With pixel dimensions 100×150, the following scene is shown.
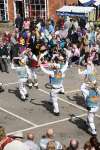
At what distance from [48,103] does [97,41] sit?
25.8 feet

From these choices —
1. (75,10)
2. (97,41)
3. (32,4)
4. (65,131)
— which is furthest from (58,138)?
(32,4)

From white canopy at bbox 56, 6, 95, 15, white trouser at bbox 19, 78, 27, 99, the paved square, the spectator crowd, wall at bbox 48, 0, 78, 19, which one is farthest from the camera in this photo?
wall at bbox 48, 0, 78, 19

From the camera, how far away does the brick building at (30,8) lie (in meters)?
34.0

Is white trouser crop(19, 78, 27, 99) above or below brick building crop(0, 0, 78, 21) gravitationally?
below

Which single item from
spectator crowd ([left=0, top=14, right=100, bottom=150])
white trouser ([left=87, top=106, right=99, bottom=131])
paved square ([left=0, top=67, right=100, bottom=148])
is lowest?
paved square ([left=0, top=67, right=100, bottom=148])

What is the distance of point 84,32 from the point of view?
87.0 feet

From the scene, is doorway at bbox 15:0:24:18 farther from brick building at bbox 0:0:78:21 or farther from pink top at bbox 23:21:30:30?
pink top at bbox 23:21:30:30

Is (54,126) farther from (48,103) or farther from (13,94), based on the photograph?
(13,94)

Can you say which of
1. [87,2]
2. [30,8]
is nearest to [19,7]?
[30,8]

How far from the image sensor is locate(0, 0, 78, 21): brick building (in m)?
34.0

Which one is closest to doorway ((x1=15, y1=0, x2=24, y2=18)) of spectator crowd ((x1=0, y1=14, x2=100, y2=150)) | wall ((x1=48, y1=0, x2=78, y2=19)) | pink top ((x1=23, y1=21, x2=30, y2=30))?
wall ((x1=48, y1=0, x2=78, y2=19))

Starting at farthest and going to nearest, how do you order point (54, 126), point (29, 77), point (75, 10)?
1. point (75, 10)
2. point (29, 77)
3. point (54, 126)

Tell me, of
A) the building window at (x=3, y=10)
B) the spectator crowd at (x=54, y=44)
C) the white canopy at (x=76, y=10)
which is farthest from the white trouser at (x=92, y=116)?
the building window at (x=3, y=10)

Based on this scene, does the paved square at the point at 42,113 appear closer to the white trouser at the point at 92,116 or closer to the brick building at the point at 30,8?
the white trouser at the point at 92,116
